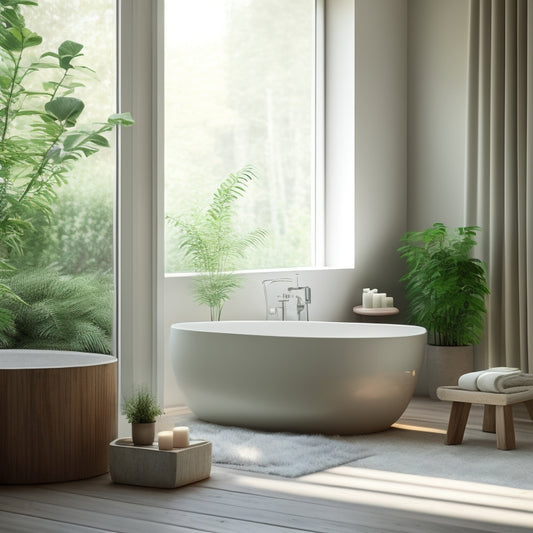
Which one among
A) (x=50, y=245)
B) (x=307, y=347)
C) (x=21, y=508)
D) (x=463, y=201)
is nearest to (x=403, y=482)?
(x=307, y=347)

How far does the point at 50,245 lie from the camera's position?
173 inches

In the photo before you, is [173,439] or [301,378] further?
[301,378]

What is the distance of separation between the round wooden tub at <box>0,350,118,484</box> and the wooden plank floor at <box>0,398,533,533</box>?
67mm

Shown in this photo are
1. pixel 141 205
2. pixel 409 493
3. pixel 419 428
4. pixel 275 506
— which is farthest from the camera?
pixel 419 428

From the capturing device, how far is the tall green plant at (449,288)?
5.84 meters

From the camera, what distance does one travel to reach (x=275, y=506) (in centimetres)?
336

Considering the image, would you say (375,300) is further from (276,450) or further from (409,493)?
(409,493)

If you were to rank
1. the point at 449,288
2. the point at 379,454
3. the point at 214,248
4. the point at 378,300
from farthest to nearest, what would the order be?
1. the point at 378,300
2. the point at 449,288
3. the point at 214,248
4. the point at 379,454

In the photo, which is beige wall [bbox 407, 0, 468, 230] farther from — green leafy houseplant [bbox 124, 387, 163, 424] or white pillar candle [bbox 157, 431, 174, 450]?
white pillar candle [bbox 157, 431, 174, 450]

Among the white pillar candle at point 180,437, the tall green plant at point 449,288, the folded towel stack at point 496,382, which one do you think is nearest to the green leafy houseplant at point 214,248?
the tall green plant at point 449,288

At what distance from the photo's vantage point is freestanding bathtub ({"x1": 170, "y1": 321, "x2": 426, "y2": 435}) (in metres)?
4.66

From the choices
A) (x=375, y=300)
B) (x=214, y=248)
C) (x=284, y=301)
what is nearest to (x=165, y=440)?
(x=214, y=248)

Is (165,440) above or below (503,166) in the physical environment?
below

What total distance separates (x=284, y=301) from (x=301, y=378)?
3.85ft
